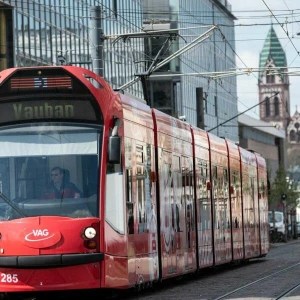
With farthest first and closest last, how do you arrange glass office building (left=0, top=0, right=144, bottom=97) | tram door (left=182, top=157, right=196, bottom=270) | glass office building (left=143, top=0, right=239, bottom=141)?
glass office building (left=143, top=0, right=239, bottom=141) → glass office building (left=0, top=0, right=144, bottom=97) → tram door (left=182, top=157, right=196, bottom=270)

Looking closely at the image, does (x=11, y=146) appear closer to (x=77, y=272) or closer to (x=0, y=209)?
(x=0, y=209)

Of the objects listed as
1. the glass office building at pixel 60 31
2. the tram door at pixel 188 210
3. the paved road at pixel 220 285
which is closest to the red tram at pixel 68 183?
the paved road at pixel 220 285

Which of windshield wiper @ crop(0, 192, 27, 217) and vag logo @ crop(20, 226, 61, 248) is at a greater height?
windshield wiper @ crop(0, 192, 27, 217)

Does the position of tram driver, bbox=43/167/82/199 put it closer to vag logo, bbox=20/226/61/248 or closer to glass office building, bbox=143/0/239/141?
vag logo, bbox=20/226/61/248

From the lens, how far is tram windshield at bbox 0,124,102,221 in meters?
16.2

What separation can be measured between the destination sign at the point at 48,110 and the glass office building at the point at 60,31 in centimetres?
2126

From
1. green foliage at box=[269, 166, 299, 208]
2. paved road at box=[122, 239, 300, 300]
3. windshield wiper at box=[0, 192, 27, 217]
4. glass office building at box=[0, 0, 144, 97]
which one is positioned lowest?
paved road at box=[122, 239, 300, 300]

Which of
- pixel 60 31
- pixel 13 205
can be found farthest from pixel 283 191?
pixel 13 205

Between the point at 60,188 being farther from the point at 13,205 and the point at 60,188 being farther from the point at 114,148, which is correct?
the point at 114,148

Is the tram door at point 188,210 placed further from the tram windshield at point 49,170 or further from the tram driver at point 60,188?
the tram driver at point 60,188

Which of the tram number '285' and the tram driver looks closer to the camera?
the tram number '285'

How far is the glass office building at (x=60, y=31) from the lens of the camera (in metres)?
45.8

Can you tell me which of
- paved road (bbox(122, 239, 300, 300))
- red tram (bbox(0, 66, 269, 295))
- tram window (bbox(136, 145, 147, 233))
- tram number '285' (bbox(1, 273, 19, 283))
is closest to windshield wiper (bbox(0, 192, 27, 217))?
red tram (bbox(0, 66, 269, 295))

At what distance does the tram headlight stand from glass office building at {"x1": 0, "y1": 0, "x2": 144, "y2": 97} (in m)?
22.0
